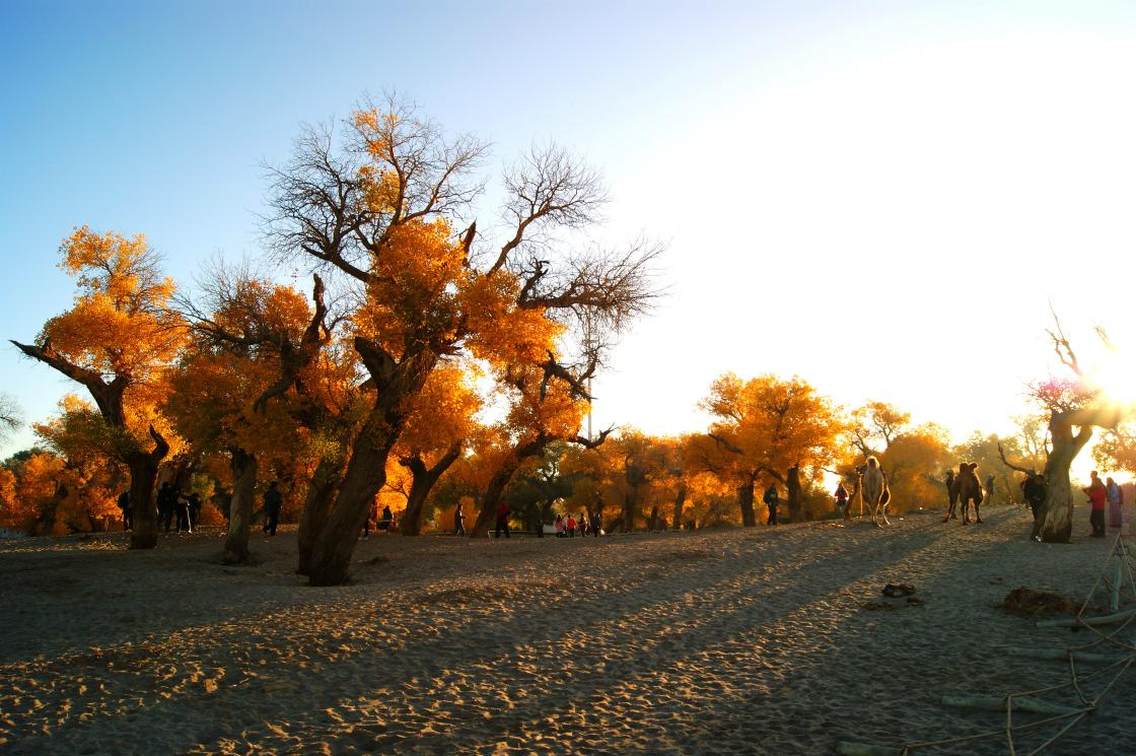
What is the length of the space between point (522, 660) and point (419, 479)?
21.7 metres

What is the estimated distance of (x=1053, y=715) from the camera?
5.61 m

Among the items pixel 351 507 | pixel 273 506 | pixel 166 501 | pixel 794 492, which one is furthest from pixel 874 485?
pixel 166 501

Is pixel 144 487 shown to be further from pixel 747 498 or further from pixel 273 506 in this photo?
pixel 747 498

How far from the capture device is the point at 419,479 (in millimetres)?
28703

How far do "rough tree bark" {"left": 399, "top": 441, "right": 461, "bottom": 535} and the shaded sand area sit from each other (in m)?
13.1

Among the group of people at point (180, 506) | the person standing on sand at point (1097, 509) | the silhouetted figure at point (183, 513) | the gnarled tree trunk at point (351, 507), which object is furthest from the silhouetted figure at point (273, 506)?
the person standing on sand at point (1097, 509)

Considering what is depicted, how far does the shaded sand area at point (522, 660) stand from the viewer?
5.54 meters

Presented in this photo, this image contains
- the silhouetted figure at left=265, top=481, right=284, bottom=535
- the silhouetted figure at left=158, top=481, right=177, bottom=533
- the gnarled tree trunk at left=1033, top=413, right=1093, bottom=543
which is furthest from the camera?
the silhouetted figure at left=158, top=481, right=177, bottom=533

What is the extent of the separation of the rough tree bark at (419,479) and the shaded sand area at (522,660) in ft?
43.0

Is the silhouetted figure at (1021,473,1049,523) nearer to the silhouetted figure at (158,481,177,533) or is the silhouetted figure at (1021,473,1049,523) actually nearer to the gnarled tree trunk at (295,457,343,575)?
the gnarled tree trunk at (295,457,343,575)

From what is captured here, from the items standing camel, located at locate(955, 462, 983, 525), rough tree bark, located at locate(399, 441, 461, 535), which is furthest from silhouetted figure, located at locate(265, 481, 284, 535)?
standing camel, located at locate(955, 462, 983, 525)

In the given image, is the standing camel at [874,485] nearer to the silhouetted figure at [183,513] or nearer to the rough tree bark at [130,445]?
the rough tree bark at [130,445]

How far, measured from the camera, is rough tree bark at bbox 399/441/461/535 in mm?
27844

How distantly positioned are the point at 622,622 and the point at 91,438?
16405mm
